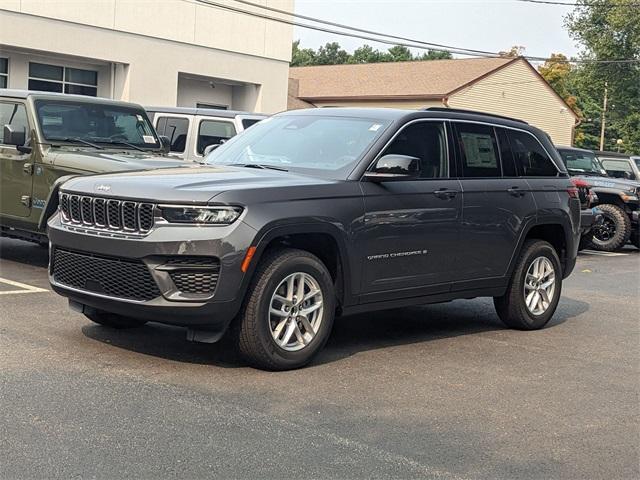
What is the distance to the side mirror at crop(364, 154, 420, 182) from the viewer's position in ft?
22.4

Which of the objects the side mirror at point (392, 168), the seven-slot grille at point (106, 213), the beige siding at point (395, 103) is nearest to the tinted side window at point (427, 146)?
the side mirror at point (392, 168)

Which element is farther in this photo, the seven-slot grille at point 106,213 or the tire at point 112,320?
the tire at point 112,320

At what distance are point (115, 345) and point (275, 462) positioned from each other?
8.52 feet

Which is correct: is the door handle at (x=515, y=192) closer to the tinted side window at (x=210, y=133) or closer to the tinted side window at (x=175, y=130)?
the tinted side window at (x=210, y=133)

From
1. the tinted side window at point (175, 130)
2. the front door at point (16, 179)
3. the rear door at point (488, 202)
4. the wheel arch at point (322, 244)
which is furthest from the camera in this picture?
the tinted side window at point (175, 130)

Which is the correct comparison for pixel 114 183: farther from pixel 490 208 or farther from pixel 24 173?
pixel 24 173

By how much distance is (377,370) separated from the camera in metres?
6.55

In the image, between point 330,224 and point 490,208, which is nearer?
point 330,224

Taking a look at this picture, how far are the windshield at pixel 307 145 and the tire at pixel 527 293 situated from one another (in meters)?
2.03

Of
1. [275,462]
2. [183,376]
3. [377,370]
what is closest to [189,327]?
[183,376]

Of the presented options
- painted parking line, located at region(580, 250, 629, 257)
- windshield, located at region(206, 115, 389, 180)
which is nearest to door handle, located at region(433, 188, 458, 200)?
windshield, located at region(206, 115, 389, 180)

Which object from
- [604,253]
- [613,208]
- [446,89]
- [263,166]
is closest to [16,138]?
[263,166]

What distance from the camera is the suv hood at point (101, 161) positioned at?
9.39m

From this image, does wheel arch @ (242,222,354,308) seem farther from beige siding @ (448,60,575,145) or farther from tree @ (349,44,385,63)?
tree @ (349,44,385,63)
